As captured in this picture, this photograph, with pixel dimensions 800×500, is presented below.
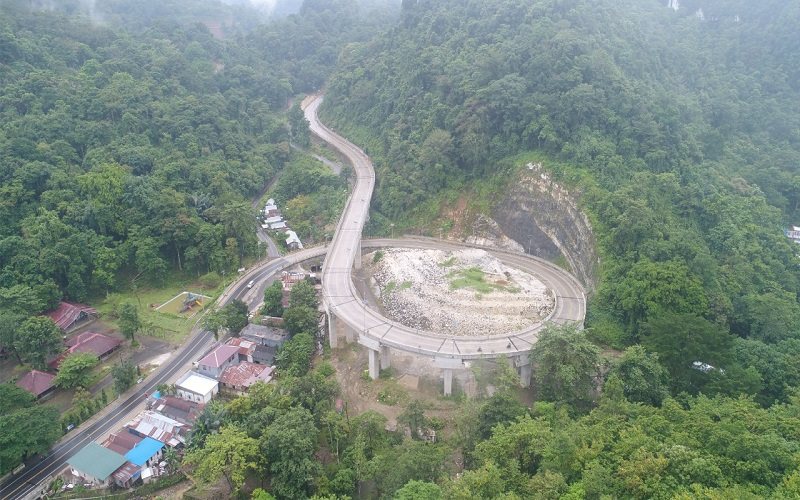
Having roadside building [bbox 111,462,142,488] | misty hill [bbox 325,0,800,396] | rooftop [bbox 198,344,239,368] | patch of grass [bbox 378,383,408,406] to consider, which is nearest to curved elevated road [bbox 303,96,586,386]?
patch of grass [bbox 378,383,408,406]

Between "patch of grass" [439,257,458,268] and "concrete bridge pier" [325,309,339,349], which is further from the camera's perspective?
"patch of grass" [439,257,458,268]

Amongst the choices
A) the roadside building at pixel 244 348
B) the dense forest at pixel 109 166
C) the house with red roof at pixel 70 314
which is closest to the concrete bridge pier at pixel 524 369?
the roadside building at pixel 244 348

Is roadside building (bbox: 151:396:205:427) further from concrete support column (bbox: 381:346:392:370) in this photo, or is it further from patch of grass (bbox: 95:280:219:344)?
concrete support column (bbox: 381:346:392:370)

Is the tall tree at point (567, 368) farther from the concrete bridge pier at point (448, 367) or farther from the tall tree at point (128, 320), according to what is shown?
the tall tree at point (128, 320)

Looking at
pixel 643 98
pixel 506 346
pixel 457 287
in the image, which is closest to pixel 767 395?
pixel 506 346

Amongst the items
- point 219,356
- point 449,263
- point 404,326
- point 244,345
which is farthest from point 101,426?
→ point 449,263
